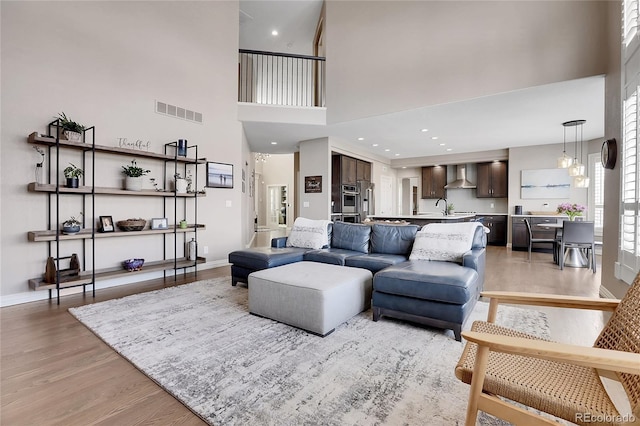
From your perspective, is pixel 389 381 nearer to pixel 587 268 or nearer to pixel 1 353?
pixel 1 353

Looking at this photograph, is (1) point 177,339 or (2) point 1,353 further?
(1) point 177,339

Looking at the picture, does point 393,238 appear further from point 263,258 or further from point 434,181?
point 434,181

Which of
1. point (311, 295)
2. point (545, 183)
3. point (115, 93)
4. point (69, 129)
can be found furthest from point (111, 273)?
point (545, 183)

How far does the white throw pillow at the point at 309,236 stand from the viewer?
4.21m

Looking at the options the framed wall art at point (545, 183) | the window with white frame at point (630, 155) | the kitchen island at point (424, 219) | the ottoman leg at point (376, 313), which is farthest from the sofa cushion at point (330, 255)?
the framed wall art at point (545, 183)

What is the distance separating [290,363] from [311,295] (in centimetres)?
56

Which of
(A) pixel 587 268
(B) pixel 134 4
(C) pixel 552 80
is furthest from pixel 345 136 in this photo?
(A) pixel 587 268

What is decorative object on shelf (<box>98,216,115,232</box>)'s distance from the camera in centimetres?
376

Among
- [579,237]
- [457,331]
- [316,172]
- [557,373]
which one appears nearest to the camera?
[557,373]

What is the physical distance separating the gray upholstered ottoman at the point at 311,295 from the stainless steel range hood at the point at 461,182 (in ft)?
23.9

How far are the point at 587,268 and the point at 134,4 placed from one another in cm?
832

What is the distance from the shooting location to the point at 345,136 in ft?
22.3

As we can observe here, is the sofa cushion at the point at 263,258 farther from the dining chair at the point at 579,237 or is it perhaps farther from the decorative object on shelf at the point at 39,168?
the dining chair at the point at 579,237

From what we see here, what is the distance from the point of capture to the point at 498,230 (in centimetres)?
823
